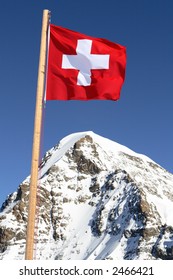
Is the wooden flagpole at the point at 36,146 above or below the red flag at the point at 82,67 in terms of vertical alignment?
below

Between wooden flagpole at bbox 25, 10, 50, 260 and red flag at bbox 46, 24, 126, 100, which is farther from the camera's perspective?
red flag at bbox 46, 24, 126, 100

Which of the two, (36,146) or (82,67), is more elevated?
(82,67)

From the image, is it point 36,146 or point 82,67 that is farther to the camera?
point 82,67

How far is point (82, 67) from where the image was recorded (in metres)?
15.9

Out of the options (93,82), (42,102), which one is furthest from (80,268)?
(93,82)

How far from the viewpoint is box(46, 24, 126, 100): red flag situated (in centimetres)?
1579

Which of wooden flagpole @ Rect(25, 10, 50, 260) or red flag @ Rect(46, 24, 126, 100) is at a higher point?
red flag @ Rect(46, 24, 126, 100)

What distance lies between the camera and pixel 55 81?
624 inches

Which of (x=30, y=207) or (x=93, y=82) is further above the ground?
(x=93, y=82)

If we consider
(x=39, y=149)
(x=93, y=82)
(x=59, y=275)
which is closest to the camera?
(x=59, y=275)

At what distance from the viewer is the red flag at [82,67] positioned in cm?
1579

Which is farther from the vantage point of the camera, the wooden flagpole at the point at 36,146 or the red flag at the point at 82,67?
the red flag at the point at 82,67

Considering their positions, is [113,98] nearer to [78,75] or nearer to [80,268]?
[78,75]

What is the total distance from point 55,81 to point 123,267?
633cm
